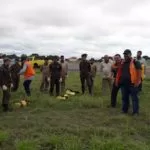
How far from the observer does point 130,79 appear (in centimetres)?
1170

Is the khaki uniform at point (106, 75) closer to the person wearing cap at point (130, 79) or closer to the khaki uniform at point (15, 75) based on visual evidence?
the khaki uniform at point (15, 75)

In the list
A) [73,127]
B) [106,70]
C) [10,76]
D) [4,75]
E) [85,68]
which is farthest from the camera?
[85,68]

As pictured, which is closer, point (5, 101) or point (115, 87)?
point (5, 101)

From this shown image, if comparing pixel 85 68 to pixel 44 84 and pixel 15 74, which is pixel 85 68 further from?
pixel 15 74

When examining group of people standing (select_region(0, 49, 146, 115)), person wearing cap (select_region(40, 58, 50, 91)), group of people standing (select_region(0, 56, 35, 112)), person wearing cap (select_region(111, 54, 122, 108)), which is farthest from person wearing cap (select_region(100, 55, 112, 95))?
person wearing cap (select_region(40, 58, 50, 91))

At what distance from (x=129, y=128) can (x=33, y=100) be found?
17.3 ft

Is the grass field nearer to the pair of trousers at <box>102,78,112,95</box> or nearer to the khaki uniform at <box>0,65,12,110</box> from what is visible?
the khaki uniform at <box>0,65,12,110</box>

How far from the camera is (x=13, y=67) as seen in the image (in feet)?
58.4

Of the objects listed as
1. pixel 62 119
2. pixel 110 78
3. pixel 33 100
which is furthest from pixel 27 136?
pixel 110 78

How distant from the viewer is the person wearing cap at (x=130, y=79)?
1152cm

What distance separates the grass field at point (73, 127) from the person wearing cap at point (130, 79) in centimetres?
38

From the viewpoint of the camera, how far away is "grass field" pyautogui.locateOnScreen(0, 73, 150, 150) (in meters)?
7.82

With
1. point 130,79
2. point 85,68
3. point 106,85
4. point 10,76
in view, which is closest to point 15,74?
point 85,68

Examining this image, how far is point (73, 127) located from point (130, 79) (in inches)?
114
